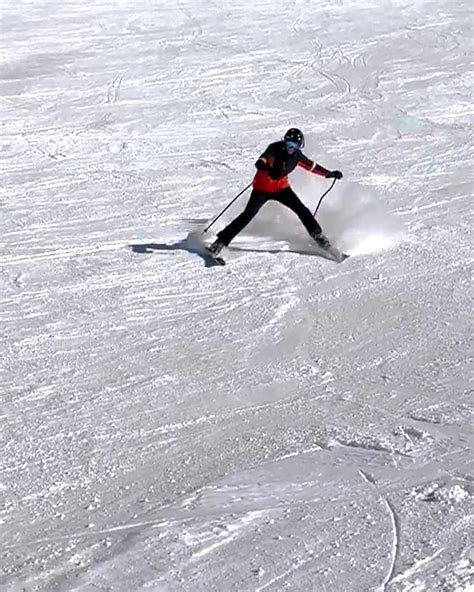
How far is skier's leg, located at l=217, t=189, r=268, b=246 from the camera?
11852 millimetres

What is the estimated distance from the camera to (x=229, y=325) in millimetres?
10609

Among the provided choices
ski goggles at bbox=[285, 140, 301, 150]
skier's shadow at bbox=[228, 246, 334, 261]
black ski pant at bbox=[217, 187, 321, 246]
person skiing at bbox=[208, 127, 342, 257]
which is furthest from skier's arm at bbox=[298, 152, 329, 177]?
skier's shadow at bbox=[228, 246, 334, 261]

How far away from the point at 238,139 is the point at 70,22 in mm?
7277

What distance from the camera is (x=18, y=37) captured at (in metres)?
21.6

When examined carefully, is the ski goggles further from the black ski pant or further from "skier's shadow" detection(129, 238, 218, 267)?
"skier's shadow" detection(129, 238, 218, 267)

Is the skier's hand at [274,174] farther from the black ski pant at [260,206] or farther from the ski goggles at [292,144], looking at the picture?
the ski goggles at [292,144]

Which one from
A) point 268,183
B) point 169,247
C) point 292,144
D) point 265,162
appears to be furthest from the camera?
point 169,247

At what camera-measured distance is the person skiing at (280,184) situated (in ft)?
38.0

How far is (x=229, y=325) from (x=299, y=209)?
1.92m

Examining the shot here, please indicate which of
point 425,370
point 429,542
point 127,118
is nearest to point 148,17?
point 127,118

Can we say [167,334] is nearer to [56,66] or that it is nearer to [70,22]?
[56,66]

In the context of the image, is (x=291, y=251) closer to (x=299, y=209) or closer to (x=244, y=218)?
(x=299, y=209)

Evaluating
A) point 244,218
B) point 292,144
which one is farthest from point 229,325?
point 292,144

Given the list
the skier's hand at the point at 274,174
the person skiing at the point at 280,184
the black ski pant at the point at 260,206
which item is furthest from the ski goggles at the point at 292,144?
the black ski pant at the point at 260,206
